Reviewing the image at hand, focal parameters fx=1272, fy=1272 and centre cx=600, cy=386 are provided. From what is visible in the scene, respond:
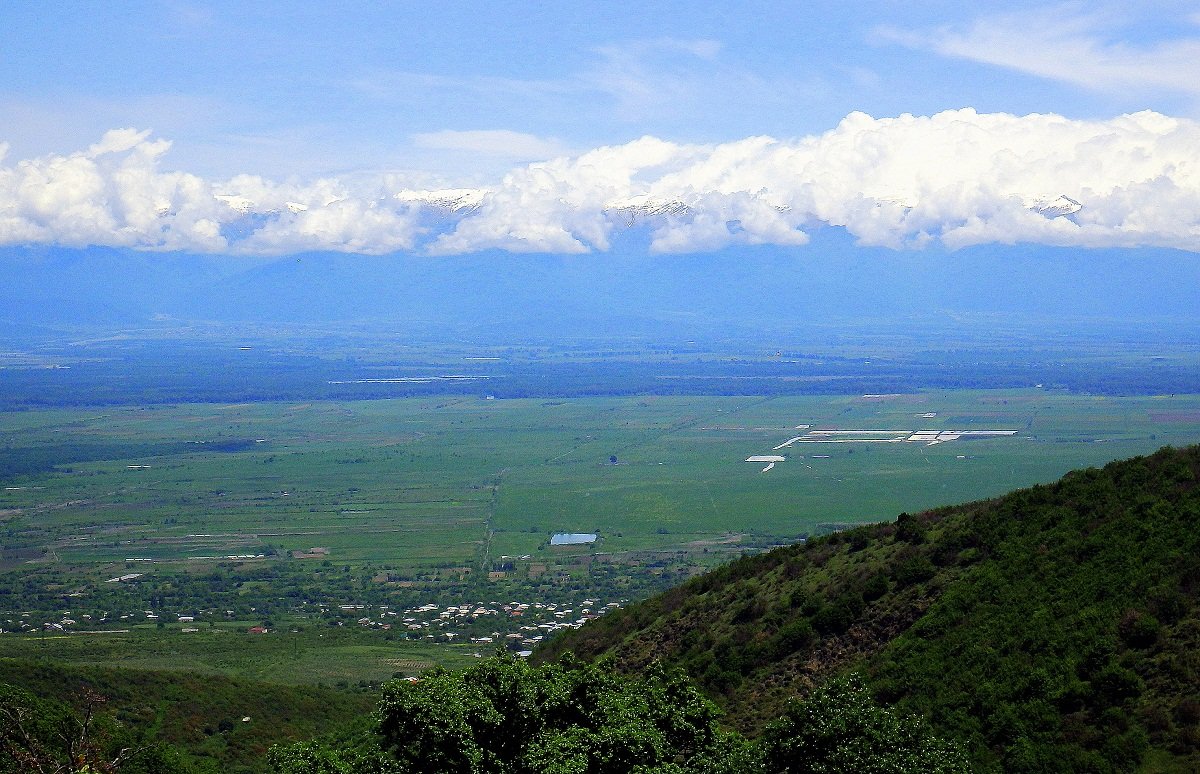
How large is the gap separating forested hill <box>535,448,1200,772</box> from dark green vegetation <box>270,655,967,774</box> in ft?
12.6

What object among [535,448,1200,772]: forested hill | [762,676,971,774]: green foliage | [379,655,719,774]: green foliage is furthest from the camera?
[535,448,1200,772]: forested hill

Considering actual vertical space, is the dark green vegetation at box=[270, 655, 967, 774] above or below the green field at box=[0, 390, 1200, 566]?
above

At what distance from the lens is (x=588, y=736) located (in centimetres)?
1773

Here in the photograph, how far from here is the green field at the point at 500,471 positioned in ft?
250

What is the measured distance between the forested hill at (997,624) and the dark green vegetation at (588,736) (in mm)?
3847

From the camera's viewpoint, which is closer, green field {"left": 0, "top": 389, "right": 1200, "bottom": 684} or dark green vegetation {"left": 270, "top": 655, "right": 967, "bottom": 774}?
dark green vegetation {"left": 270, "top": 655, "right": 967, "bottom": 774}

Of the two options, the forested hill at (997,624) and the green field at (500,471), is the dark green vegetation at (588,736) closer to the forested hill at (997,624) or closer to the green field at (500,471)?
the forested hill at (997,624)

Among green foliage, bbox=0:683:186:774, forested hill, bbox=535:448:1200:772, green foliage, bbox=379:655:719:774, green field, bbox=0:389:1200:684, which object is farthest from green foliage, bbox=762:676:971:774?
green field, bbox=0:389:1200:684

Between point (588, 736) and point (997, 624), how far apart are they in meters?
10.9

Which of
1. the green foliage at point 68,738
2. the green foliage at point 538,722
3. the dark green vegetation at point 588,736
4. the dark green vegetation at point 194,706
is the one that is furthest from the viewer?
the dark green vegetation at point 194,706

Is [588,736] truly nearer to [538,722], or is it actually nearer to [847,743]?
[538,722]

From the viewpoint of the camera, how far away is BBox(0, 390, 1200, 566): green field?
76125mm

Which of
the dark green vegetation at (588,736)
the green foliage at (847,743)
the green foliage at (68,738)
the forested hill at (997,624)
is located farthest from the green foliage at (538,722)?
the forested hill at (997,624)

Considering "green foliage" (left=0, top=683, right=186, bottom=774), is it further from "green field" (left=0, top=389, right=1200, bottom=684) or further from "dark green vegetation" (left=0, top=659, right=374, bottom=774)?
"green field" (left=0, top=389, right=1200, bottom=684)
